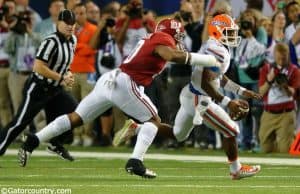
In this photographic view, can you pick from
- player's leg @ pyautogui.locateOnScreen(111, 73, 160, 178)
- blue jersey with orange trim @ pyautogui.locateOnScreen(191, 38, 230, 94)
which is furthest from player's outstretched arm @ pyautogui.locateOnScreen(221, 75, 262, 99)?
player's leg @ pyautogui.locateOnScreen(111, 73, 160, 178)

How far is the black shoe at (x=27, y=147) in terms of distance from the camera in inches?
575

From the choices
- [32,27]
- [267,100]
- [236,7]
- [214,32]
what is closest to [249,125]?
[267,100]

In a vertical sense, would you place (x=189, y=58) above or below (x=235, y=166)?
above

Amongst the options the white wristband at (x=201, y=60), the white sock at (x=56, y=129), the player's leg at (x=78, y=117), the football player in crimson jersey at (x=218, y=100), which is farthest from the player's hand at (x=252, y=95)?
the white sock at (x=56, y=129)

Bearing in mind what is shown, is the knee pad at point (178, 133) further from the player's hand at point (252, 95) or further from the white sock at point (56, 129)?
the white sock at point (56, 129)

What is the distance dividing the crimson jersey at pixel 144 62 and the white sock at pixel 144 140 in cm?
61

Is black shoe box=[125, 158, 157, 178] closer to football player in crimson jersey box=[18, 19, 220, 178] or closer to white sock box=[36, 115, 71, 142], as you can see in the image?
football player in crimson jersey box=[18, 19, 220, 178]

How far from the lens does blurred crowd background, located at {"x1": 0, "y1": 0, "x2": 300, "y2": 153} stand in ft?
62.5

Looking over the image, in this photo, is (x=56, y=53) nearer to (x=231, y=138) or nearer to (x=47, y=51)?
(x=47, y=51)

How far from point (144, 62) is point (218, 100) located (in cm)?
94

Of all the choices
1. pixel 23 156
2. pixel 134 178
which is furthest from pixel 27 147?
pixel 134 178

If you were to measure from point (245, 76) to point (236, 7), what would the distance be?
166cm

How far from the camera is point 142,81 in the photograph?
13.5 m

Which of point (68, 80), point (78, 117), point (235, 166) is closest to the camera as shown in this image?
point (235, 166)
